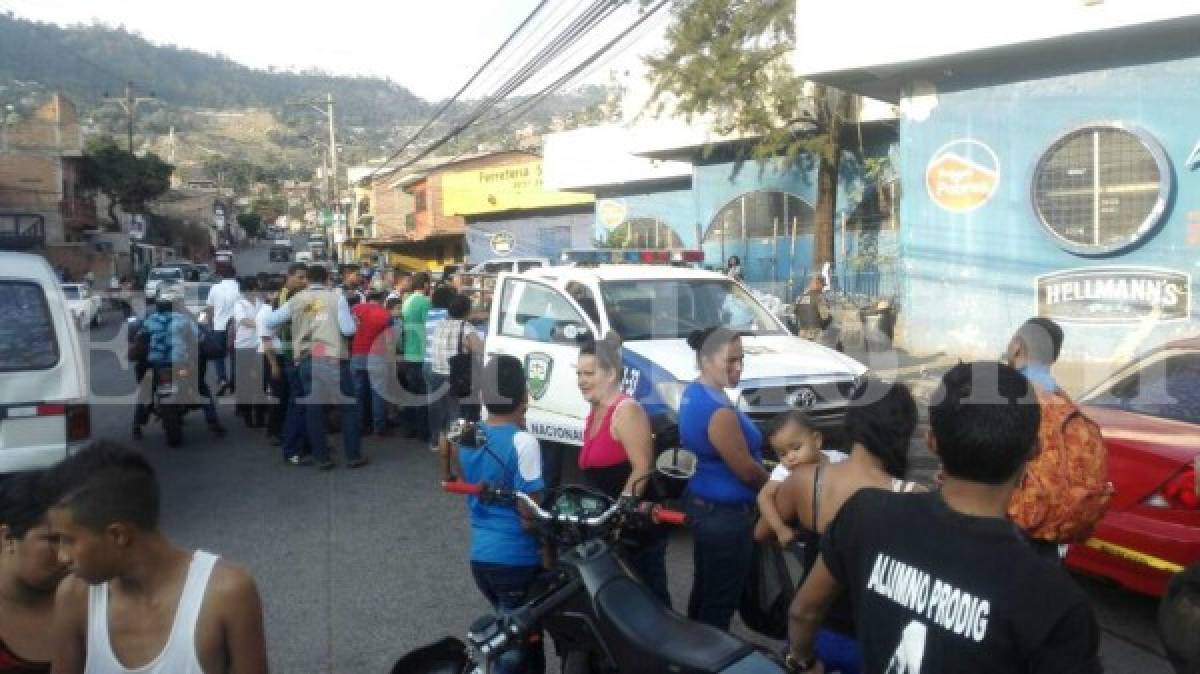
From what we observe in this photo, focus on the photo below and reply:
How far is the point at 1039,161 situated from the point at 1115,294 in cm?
217

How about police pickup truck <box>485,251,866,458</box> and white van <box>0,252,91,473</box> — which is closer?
white van <box>0,252,91,473</box>

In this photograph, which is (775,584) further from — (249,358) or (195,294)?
(195,294)

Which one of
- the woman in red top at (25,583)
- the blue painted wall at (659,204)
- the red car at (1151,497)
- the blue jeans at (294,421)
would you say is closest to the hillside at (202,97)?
the blue painted wall at (659,204)

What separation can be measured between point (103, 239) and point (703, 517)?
163ft

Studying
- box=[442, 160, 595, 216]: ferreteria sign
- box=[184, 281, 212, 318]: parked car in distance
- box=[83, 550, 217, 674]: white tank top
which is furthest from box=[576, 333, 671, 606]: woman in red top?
box=[442, 160, 595, 216]: ferreteria sign

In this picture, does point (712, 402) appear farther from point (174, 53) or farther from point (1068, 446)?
point (174, 53)

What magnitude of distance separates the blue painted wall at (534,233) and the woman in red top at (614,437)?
31.7 metres

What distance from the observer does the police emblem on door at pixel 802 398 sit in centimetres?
741

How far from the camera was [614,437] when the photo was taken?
14.2 ft

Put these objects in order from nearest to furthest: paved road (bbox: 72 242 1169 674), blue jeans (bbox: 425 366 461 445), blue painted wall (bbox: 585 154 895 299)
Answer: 1. paved road (bbox: 72 242 1169 674)
2. blue jeans (bbox: 425 366 461 445)
3. blue painted wall (bbox: 585 154 895 299)

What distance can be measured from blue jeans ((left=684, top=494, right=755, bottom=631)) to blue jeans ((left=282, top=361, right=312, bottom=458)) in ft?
20.8

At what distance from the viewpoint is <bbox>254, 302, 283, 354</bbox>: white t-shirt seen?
34.2ft

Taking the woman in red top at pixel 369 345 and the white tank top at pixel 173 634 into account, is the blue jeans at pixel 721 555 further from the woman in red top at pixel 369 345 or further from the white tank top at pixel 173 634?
the woman in red top at pixel 369 345

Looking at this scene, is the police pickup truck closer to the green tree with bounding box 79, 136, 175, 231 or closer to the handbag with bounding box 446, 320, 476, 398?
the handbag with bounding box 446, 320, 476, 398
